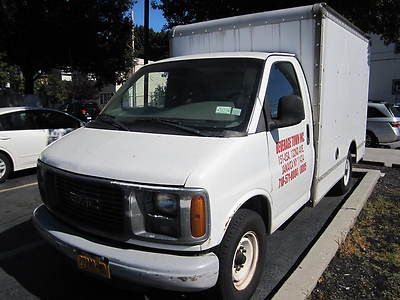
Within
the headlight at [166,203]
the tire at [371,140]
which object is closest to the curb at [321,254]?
the headlight at [166,203]

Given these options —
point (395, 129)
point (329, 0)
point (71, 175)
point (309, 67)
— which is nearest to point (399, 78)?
point (395, 129)

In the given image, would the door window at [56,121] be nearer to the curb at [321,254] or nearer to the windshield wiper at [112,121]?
the windshield wiper at [112,121]

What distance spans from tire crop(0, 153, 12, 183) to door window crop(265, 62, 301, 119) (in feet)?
20.7

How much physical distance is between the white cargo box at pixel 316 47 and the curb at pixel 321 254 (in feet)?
1.31

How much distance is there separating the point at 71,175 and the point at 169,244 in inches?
38.2

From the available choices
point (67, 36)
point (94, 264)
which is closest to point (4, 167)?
point (94, 264)

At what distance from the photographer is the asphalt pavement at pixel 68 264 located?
395 centimetres

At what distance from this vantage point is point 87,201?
3383 mm

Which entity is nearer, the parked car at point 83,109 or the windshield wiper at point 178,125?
the windshield wiper at point 178,125

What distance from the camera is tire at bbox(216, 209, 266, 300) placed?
10.6 ft

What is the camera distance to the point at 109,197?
10.6ft

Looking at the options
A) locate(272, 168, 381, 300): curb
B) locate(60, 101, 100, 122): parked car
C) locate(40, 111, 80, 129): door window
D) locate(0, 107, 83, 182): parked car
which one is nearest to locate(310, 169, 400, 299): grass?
locate(272, 168, 381, 300): curb

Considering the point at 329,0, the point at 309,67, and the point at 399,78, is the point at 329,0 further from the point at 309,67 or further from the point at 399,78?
the point at 399,78

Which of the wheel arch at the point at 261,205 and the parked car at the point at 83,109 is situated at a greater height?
the parked car at the point at 83,109
